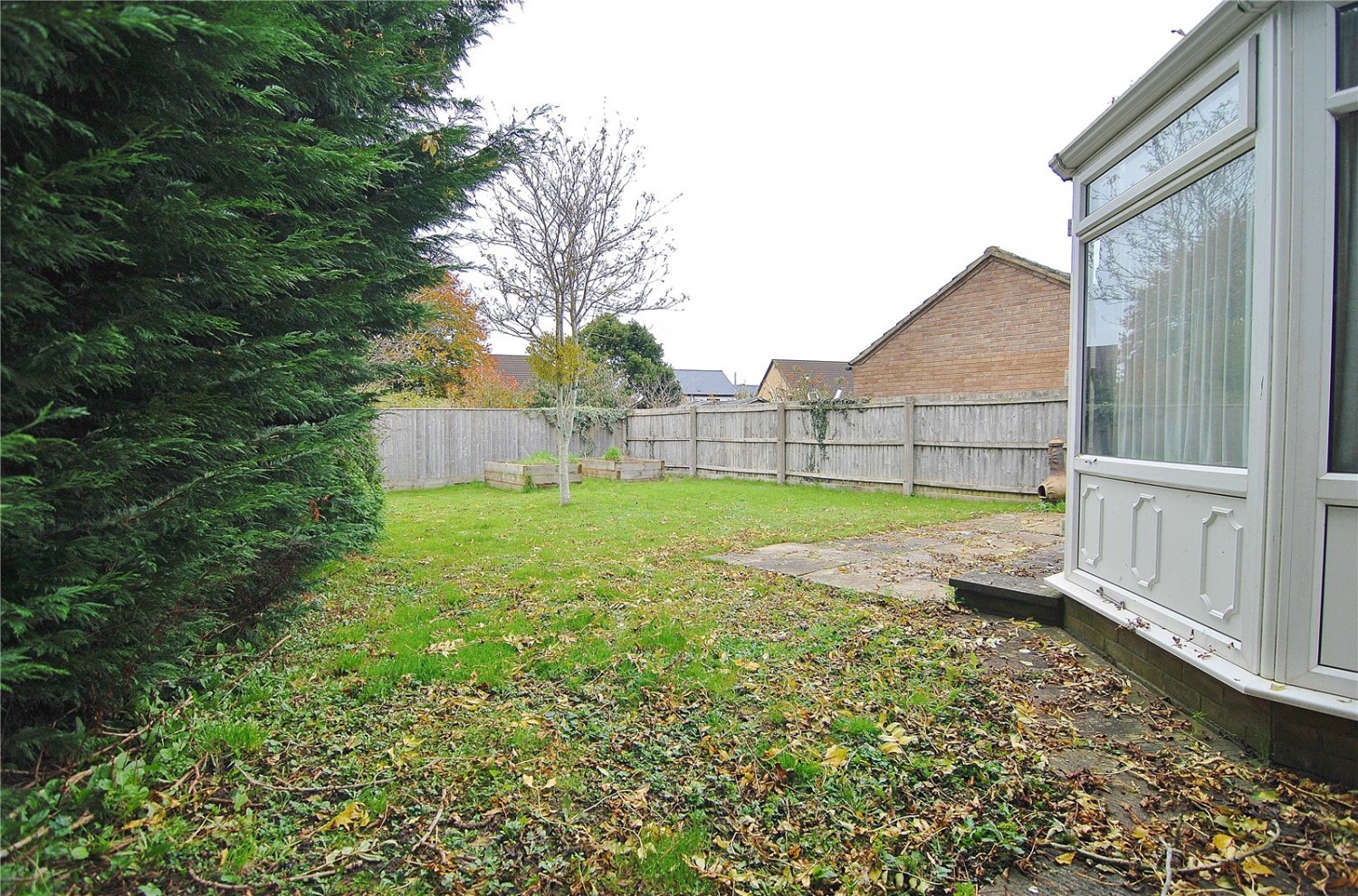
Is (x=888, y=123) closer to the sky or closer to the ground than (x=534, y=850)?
closer to the sky

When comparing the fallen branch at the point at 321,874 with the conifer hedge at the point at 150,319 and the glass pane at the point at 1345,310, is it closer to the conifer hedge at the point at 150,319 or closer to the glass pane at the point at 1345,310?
the conifer hedge at the point at 150,319

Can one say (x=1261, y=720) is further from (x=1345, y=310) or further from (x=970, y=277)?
(x=970, y=277)

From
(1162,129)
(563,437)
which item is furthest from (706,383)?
(1162,129)

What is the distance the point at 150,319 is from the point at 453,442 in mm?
11895

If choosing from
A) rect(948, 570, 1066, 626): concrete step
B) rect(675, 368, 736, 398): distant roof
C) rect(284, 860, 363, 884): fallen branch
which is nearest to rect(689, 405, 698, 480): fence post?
rect(948, 570, 1066, 626): concrete step

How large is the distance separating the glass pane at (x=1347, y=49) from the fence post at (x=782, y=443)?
1048 centimetres

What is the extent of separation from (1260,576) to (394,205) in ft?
14.8

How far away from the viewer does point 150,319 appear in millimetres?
1903

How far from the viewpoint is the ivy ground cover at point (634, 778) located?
1.65m

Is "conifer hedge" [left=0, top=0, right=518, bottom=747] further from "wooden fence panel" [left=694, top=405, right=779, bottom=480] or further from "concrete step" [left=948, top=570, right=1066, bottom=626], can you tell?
"wooden fence panel" [left=694, top=405, right=779, bottom=480]

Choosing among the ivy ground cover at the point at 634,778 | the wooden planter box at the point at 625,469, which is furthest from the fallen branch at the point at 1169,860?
the wooden planter box at the point at 625,469

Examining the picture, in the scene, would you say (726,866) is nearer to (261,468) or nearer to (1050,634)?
(261,468)

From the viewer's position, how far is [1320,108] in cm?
202

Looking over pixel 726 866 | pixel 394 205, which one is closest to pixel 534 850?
pixel 726 866
